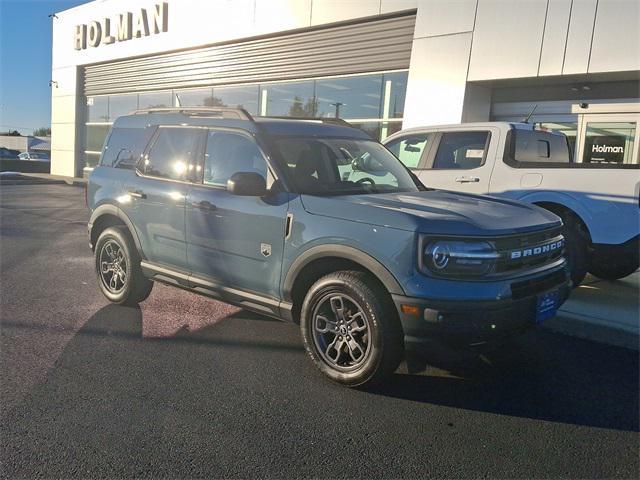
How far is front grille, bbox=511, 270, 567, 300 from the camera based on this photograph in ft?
11.1

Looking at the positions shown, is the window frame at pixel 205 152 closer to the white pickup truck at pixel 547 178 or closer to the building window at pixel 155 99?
the white pickup truck at pixel 547 178

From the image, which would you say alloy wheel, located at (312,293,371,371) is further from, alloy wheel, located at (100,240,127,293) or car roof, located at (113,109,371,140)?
alloy wheel, located at (100,240,127,293)

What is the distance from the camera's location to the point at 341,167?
455 centimetres

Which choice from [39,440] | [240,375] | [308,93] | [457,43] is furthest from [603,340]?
[308,93]

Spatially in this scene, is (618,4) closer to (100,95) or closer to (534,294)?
(534,294)

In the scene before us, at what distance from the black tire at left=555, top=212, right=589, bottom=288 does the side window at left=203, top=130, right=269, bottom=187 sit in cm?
336

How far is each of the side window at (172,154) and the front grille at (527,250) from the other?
2709 millimetres

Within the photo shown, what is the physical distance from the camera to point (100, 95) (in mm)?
23344

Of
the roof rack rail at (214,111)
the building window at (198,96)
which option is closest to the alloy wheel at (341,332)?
the roof rack rail at (214,111)

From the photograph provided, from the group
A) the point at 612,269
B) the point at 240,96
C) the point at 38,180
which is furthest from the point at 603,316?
the point at 38,180

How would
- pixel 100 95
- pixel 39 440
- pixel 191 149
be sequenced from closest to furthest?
pixel 39 440 < pixel 191 149 < pixel 100 95

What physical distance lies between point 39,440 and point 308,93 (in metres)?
13.0

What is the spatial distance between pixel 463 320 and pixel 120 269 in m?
3.57

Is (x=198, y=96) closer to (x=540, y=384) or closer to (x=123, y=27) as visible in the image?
(x=123, y=27)
